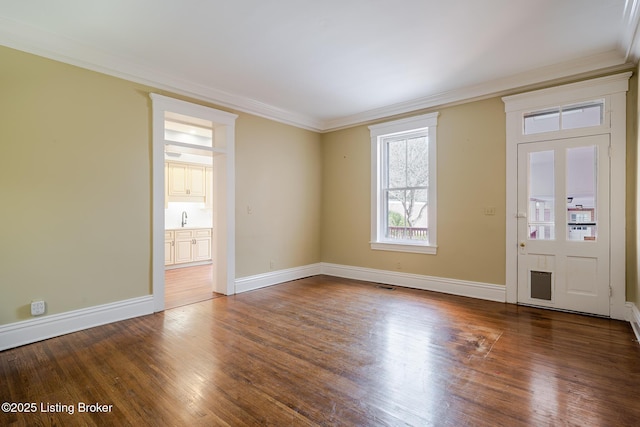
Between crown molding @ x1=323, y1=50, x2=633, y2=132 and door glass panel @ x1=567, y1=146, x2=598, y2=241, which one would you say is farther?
door glass panel @ x1=567, y1=146, x2=598, y2=241

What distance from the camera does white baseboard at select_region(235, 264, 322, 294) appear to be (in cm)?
A: 491

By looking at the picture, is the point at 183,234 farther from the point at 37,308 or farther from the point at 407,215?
the point at 407,215

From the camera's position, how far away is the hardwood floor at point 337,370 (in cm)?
192

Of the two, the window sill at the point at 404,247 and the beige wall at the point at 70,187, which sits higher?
the beige wall at the point at 70,187

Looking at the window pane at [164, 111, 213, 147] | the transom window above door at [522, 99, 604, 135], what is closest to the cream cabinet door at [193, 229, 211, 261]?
the window pane at [164, 111, 213, 147]

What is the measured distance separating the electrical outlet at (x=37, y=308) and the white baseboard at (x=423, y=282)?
169 inches

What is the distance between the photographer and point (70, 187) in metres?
3.27

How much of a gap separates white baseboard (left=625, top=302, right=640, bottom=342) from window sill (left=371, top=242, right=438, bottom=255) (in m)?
2.20

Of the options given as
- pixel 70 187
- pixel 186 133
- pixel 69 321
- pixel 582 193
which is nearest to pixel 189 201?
pixel 186 133

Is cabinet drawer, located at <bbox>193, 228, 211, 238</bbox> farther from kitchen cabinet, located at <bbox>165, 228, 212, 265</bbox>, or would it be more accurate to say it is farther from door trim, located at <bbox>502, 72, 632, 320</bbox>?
door trim, located at <bbox>502, 72, 632, 320</bbox>

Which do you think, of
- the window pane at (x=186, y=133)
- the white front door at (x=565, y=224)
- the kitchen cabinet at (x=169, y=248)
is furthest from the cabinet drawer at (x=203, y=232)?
the white front door at (x=565, y=224)

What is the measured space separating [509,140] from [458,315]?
244 cm

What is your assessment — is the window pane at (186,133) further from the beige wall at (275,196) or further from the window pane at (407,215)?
the window pane at (407,215)

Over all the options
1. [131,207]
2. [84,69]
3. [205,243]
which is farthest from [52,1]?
[205,243]
